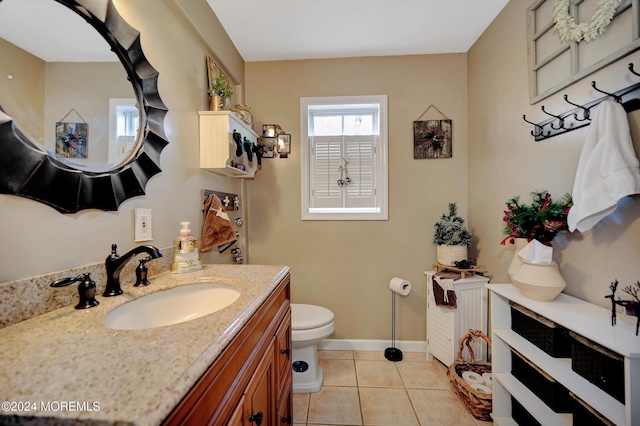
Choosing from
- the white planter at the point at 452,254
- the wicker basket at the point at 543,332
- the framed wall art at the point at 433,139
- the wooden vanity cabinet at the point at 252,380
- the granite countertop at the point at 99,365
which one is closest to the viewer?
the granite countertop at the point at 99,365

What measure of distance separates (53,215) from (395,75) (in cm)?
232

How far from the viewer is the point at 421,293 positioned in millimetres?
2088

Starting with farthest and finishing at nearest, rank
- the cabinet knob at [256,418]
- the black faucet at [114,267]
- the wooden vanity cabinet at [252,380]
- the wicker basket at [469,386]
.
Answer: the wicker basket at [469,386]
the black faucet at [114,267]
the cabinet knob at [256,418]
the wooden vanity cabinet at [252,380]

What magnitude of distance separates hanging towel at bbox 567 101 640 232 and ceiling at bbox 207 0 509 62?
46.7 inches

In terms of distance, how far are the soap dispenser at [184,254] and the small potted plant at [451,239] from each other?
5.53 feet

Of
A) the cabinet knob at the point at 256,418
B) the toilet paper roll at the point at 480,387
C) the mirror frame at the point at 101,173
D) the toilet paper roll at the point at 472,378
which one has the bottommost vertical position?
the toilet paper roll at the point at 480,387

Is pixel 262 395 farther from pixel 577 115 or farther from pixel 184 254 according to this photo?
pixel 577 115

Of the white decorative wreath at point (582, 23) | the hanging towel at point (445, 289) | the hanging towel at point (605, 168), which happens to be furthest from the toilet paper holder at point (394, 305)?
the white decorative wreath at point (582, 23)

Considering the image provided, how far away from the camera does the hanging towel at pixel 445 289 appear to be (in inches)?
67.0

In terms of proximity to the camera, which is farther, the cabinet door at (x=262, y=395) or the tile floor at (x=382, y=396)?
the tile floor at (x=382, y=396)

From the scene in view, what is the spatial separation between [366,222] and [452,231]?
0.66 meters

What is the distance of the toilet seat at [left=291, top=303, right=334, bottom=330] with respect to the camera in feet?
5.20

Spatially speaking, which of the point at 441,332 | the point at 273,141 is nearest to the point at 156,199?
the point at 273,141

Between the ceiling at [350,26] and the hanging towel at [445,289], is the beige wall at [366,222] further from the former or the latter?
the hanging towel at [445,289]
